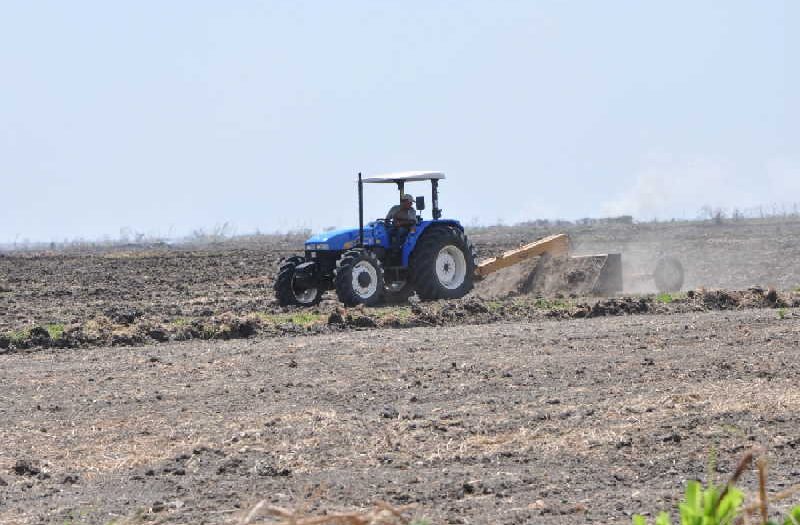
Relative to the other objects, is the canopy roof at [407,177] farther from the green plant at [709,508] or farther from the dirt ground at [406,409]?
the green plant at [709,508]

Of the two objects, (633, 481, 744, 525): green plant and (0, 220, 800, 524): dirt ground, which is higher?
(633, 481, 744, 525): green plant

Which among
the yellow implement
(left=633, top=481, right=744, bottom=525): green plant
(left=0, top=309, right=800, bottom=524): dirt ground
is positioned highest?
the yellow implement

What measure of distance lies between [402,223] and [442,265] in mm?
1016

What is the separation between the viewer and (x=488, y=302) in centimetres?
2059

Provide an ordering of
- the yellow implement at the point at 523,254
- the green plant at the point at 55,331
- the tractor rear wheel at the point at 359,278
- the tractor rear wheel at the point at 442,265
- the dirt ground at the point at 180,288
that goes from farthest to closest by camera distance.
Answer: the yellow implement at the point at 523,254, the tractor rear wheel at the point at 442,265, the tractor rear wheel at the point at 359,278, the dirt ground at the point at 180,288, the green plant at the point at 55,331

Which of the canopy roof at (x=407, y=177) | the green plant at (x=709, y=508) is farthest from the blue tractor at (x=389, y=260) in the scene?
the green plant at (x=709, y=508)

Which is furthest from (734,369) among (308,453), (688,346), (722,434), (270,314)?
(270,314)

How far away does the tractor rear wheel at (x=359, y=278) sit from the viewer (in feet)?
64.5

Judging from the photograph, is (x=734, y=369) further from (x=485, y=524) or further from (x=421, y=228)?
(x=421, y=228)

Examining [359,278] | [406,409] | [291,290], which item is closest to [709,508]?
[406,409]

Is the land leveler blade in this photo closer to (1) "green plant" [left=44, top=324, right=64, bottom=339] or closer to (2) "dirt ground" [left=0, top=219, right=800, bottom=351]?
(2) "dirt ground" [left=0, top=219, right=800, bottom=351]

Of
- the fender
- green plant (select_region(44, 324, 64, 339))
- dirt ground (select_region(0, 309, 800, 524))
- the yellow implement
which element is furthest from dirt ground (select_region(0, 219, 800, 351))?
dirt ground (select_region(0, 309, 800, 524))

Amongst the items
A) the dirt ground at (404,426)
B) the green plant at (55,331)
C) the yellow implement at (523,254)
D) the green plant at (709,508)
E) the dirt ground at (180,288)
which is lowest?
the dirt ground at (404,426)

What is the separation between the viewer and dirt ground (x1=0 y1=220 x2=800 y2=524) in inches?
288
